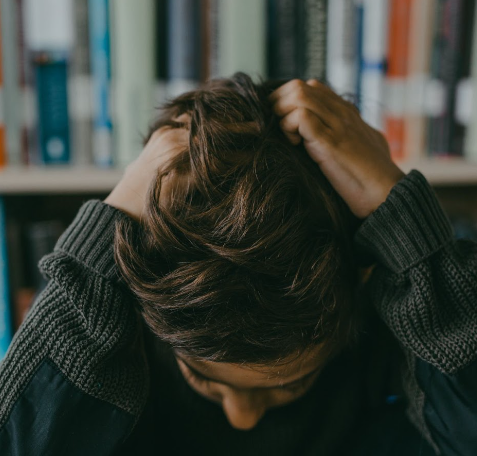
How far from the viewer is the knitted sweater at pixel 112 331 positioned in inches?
24.4

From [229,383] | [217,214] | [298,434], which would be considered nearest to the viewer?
[217,214]

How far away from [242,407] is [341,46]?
641 mm

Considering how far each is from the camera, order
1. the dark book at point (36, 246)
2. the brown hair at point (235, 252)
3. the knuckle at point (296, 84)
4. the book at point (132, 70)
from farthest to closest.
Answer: the dark book at point (36, 246)
the book at point (132, 70)
the knuckle at point (296, 84)
the brown hair at point (235, 252)

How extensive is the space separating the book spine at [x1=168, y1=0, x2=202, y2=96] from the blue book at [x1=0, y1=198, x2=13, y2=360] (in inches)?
15.3

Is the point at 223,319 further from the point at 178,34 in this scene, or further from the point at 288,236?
the point at 178,34

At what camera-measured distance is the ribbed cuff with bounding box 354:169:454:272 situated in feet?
2.05

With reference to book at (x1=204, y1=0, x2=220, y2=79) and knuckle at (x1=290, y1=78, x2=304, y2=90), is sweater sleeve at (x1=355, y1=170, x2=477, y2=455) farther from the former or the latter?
book at (x1=204, y1=0, x2=220, y2=79)

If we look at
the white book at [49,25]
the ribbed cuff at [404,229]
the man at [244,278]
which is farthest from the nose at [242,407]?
the white book at [49,25]

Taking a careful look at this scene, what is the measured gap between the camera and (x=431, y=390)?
2.17 ft

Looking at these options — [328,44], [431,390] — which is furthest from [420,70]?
[431,390]

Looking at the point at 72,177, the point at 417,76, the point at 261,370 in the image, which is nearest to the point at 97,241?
the point at 261,370

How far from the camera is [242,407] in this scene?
2.20ft

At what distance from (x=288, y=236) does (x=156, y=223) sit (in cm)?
13

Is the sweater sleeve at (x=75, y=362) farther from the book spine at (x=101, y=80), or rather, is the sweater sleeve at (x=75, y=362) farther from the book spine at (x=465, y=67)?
the book spine at (x=465, y=67)
